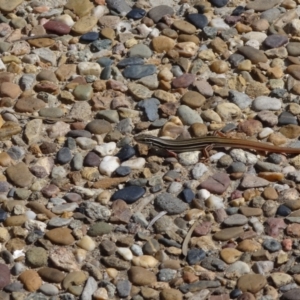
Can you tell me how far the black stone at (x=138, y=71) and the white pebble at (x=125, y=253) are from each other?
1.68 meters

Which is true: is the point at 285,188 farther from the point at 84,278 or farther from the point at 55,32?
the point at 55,32

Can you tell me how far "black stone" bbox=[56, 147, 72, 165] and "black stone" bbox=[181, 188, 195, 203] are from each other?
0.83 m

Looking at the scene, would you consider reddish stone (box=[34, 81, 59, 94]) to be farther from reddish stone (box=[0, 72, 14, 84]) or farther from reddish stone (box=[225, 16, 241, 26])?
reddish stone (box=[225, 16, 241, 26])

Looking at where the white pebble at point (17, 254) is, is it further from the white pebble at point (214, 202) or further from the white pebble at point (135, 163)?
the white pebble at point (214, 202)

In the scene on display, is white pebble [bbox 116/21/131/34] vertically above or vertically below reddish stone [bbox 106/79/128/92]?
above

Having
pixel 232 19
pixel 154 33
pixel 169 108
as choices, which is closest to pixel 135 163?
pixel 169 108

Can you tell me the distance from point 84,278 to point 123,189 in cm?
76

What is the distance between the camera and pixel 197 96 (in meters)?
6.16

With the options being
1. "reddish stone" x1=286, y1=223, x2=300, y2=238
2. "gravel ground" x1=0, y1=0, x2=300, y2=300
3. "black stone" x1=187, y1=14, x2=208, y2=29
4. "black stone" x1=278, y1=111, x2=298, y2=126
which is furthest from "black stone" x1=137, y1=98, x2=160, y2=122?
"reddish stone" x1=286, y1=223, x2=300, y2=238

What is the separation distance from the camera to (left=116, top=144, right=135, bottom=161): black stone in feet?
18.8

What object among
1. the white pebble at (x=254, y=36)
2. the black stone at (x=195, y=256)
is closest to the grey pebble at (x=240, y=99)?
the white pebble at (x=254, y=36)

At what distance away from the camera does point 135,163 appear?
5695 millimetres

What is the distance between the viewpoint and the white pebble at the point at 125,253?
199 inches

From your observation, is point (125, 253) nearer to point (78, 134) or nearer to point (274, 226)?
point (274, 226)
